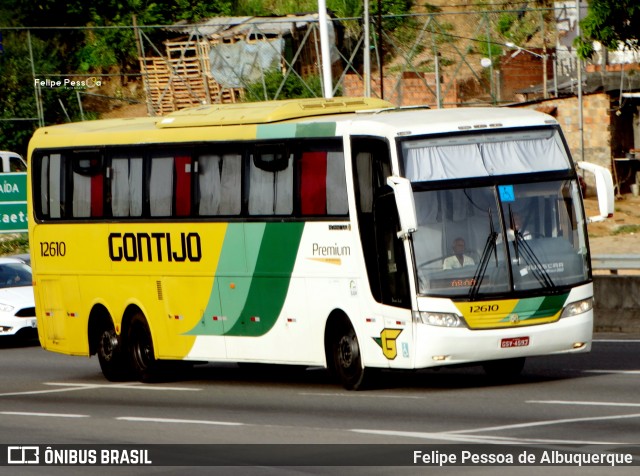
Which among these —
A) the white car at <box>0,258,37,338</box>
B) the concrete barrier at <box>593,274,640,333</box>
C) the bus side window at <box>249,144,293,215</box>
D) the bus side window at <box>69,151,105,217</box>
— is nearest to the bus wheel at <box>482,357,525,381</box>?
the bus side window at <box>249,144,293,215</box>

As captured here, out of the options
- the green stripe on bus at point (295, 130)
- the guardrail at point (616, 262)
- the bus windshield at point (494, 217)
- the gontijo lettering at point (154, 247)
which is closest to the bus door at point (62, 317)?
A: the gontijo lettering at point (154, 247)

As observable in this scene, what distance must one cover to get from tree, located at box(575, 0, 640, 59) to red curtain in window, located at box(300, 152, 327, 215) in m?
7.57

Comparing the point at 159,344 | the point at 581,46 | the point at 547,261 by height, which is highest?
the point at 581,46

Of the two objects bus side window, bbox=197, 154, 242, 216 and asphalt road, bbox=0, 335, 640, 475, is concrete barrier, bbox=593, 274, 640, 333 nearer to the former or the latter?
asphalt road, bbox=0, 335, 640, 475

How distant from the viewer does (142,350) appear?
20.8 m

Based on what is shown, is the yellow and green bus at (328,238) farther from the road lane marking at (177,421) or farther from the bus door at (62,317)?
the road lane marking at (177,421)

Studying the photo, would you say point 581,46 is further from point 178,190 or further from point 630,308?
point 178,190

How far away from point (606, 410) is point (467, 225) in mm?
3027

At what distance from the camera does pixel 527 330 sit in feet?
53.9

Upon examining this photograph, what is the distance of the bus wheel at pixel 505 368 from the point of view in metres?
17.9

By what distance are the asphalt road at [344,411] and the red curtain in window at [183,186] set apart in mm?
2213

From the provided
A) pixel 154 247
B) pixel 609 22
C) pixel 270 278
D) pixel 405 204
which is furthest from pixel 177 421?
pixel 609 22

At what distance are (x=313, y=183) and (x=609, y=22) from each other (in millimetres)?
8413

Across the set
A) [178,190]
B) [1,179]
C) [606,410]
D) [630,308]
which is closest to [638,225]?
[1,179]
